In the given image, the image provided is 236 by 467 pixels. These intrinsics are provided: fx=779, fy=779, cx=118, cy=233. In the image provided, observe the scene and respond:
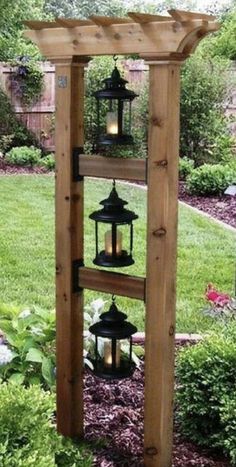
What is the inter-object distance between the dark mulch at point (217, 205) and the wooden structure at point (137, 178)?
170 inches

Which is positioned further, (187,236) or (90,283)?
(187,236)

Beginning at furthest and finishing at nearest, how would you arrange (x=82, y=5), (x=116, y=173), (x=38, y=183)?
1. (x=82, y=5)
2. (x=38, y=183)
3. (x=116, y=173)

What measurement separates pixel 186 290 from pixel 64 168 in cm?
261

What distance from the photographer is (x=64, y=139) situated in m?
2.86

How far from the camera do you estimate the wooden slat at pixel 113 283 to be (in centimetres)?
279

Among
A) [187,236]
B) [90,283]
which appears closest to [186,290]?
[187,236]

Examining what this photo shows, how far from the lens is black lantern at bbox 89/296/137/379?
9.55 ft

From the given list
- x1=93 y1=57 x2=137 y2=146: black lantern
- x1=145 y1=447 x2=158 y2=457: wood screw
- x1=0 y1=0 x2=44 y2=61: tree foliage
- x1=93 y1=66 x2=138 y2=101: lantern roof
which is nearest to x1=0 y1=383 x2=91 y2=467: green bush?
x1=145 y1=447 x2=158 y2=457: wood screw

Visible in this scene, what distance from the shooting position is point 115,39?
8.61 ft

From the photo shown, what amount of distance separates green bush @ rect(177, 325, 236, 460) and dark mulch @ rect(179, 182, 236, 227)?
158 inches

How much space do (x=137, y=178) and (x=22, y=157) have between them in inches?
269

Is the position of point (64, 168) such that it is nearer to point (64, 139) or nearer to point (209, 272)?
point (64, 139)

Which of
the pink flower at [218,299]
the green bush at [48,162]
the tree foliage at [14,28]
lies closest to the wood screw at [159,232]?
the pink flower at [218,299]

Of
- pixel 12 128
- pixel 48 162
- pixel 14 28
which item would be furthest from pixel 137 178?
pixel 14 28
